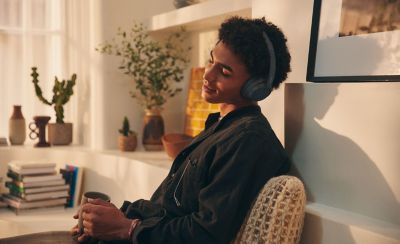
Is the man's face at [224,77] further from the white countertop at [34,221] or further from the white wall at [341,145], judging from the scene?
the white countertop at [34,221]

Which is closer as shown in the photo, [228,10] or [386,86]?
[386,86]

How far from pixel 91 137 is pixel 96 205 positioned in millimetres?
1457

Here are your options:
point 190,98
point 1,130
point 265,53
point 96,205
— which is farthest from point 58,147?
point 265,53

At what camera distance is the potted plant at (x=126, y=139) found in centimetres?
253

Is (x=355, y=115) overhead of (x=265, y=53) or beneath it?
beneath

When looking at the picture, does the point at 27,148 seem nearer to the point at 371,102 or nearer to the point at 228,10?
the point at 228,10

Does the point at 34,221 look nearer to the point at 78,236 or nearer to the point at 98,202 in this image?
the point at 78,236

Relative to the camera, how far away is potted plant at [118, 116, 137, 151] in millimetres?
2529

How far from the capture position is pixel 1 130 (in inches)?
111

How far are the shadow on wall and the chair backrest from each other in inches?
4.5

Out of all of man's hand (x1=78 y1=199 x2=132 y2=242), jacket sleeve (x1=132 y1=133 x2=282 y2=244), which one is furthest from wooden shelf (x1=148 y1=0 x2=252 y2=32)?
man's hand (x1=78 y1=199 x2=132 y2=242)

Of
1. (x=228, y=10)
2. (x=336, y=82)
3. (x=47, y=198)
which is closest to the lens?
(x=336, y=82)

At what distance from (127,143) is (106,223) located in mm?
1283

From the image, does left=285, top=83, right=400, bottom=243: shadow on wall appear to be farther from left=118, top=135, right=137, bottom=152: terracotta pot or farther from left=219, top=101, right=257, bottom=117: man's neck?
left=118, top=135, right=137, bottom=152: terracotta pot
